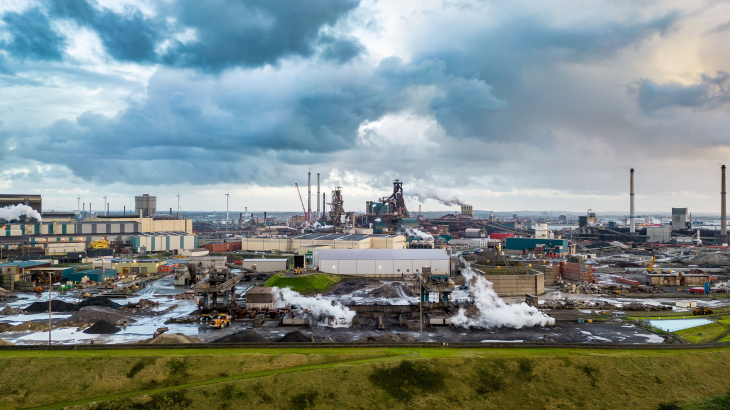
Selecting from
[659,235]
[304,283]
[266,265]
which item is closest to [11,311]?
[304,283]

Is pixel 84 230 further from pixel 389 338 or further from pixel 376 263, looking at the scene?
pixel 389 338

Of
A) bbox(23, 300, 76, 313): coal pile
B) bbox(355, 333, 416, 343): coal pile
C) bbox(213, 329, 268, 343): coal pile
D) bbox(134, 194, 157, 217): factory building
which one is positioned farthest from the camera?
bbox(134, 194, 157, 217): factory building

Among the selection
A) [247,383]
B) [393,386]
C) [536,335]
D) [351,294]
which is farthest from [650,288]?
[247,383]

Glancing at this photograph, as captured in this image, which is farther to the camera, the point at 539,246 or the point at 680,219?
the point at 680,219

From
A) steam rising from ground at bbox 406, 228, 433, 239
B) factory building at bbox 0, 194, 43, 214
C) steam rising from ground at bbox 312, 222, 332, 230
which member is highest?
factory building at bbox 0, 194, 43, 214

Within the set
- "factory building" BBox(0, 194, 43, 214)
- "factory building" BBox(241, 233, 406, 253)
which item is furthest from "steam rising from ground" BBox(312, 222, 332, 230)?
"factory building" BBox(0, 194, 43, 214)

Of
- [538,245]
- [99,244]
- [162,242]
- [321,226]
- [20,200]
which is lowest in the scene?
[99,244]

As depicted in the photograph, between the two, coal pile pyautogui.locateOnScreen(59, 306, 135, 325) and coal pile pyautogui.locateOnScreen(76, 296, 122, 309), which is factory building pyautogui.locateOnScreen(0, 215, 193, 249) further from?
coal pile pyautogui.locateOnScreen(59, 306, 135, 325)
